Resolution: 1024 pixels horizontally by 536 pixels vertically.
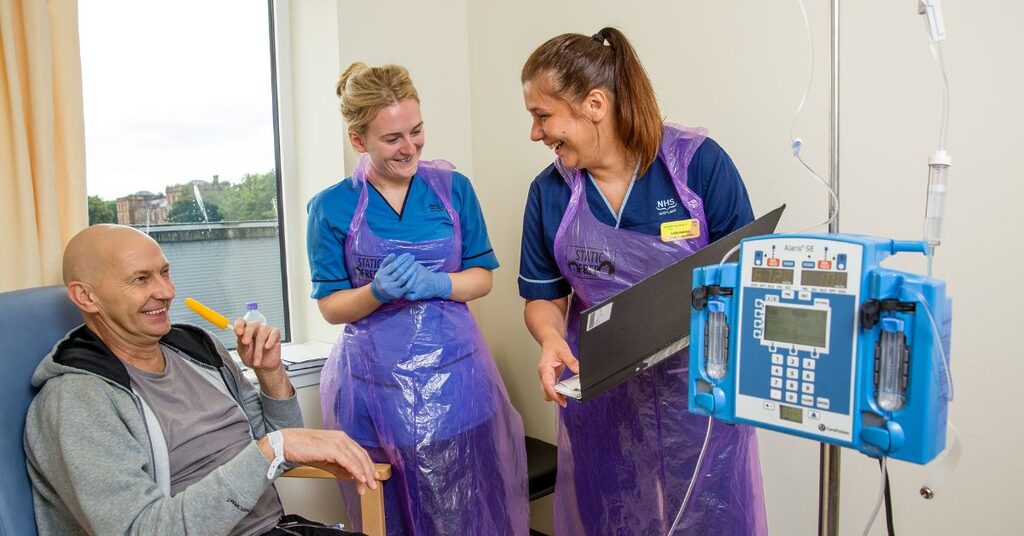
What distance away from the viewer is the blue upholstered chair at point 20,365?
132cm

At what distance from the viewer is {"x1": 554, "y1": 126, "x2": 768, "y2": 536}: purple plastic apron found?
4.95 ft

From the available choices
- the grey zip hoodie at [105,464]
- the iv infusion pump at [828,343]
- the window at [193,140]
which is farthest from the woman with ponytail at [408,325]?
the iv infusion pump at [828,343]

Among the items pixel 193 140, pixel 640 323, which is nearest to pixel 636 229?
pixel 640 323

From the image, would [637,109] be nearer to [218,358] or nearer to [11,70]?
[218,358]

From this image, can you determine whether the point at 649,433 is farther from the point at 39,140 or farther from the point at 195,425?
the point at 39,140

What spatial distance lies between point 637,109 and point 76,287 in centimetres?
115

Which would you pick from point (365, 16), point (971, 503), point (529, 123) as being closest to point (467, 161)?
point (529, 123)

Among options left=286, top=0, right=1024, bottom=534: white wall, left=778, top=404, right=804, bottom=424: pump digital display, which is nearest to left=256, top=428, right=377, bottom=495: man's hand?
left=778, top=404, right=804, bottom=424: pump digital display

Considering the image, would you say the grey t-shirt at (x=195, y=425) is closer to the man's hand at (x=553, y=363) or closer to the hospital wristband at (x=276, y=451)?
the hospital wristband at (x=276, y=451)

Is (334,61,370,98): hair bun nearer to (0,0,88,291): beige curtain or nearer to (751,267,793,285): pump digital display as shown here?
(0,0,88,291): beige curtain

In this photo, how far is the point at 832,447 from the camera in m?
1.09

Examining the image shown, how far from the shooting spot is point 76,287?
1435 millimetres

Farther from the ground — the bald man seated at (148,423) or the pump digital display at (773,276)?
the pump digital display at (773,276)

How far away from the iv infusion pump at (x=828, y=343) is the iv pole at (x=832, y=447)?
0.78ft
